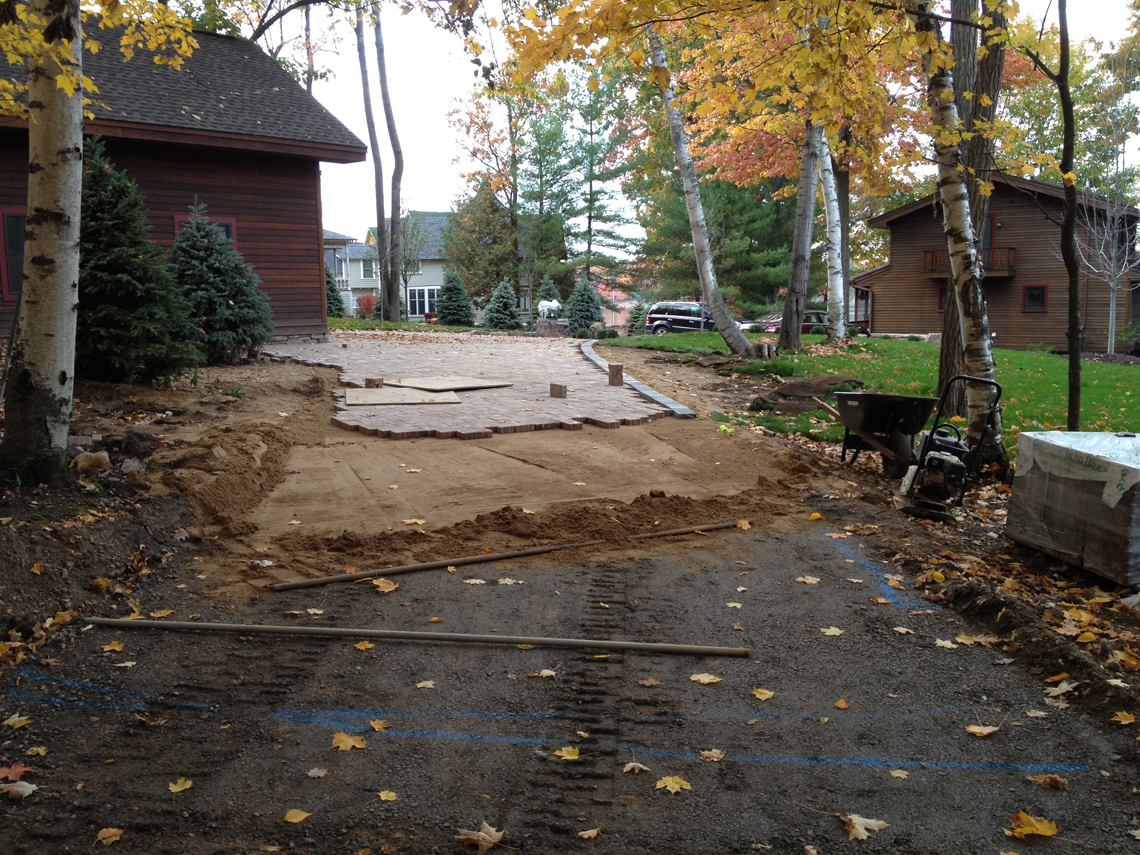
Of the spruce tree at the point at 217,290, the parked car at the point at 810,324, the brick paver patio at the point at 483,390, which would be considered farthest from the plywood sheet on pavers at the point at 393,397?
the parked car at the point at 810,324

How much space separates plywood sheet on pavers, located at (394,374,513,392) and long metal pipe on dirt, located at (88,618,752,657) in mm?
6782

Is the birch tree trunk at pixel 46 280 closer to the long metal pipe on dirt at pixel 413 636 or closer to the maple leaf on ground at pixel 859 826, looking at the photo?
the long metal pipe on dirt at pixel 413 636

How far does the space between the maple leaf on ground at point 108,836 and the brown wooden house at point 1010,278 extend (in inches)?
1265

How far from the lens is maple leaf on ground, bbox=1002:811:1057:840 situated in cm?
276

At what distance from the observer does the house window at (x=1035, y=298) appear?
32.0 meters

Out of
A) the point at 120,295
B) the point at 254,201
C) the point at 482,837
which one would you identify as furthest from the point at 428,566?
the point at 254,201

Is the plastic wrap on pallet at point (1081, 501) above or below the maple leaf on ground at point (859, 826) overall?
above

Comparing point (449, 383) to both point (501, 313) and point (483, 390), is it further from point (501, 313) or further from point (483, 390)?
point (501, 313)

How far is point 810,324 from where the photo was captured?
31031 mm

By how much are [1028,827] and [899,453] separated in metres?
5.25

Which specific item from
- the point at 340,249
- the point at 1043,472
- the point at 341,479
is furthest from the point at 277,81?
the point at 340,249

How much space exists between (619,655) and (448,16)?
5616 mm

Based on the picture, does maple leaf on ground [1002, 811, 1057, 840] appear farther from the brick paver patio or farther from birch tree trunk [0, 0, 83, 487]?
the brick paver patio

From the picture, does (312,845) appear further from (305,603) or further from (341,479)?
(341,479)
